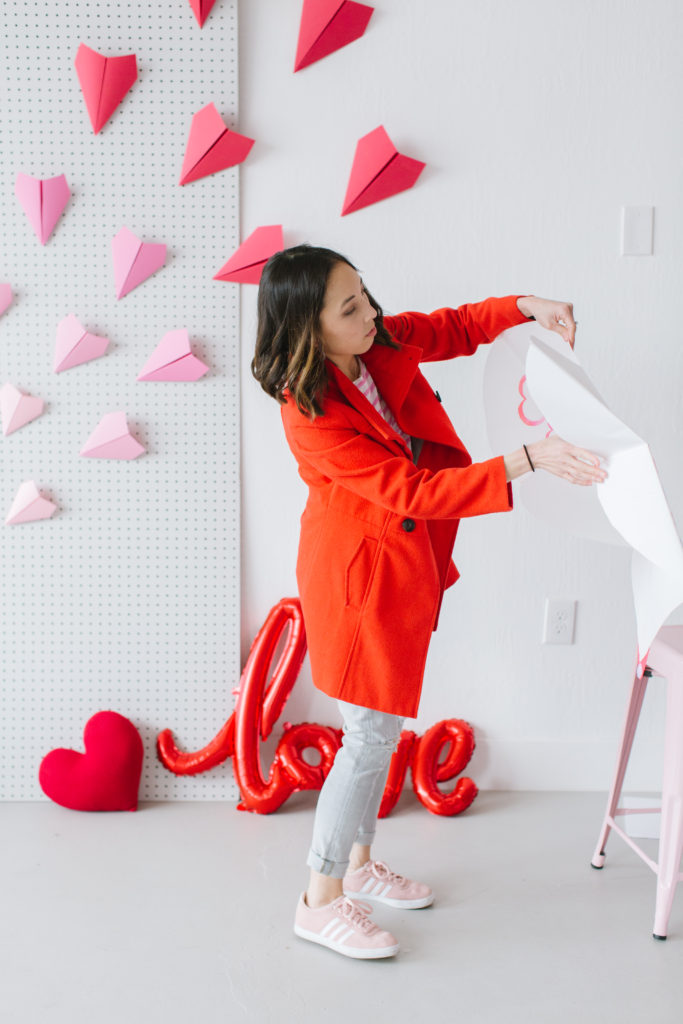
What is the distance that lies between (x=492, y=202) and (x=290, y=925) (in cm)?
154

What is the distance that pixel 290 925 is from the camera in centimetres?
161

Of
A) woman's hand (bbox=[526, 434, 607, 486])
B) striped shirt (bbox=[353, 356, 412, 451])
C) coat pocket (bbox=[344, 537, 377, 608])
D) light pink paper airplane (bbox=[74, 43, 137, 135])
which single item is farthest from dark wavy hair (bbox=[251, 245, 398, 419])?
light pink paper airplane (bbox=[74, 43, 137, 135])

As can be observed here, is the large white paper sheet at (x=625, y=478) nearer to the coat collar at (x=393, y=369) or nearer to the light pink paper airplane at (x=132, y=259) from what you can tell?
the coat collar at (x=393, y=369)

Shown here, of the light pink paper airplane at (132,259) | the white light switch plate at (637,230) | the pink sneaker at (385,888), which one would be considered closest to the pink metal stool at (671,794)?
the pink sneaker at (385,888)

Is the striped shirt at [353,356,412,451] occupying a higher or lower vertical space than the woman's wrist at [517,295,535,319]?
lower

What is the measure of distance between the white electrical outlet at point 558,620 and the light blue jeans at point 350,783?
2.27ft

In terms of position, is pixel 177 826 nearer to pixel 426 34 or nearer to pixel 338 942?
pixel 338 942

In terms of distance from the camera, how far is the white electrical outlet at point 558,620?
211 centimetres

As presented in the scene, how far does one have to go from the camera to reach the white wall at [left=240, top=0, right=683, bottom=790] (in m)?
1.92

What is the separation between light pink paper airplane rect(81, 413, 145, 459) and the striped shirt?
68cm

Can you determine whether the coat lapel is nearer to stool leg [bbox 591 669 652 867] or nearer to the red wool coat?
the red wool coat

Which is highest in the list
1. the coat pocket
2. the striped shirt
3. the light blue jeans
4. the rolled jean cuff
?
the striped shirt

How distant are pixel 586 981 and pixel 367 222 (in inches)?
60.7

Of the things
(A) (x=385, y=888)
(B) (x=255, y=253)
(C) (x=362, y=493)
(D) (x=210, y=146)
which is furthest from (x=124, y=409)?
(A) (x=385, y=888)
